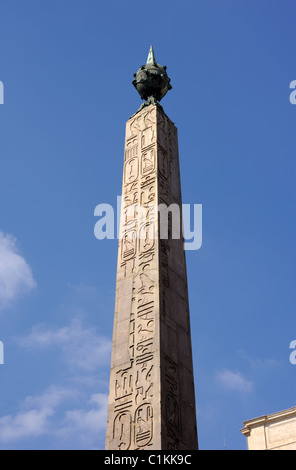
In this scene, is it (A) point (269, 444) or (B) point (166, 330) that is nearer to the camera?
(B) point (166, 330)

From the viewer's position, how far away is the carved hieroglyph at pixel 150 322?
31.8 ft

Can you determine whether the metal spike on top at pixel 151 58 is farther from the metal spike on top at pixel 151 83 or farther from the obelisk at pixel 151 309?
the obelisk at pixel 151 309

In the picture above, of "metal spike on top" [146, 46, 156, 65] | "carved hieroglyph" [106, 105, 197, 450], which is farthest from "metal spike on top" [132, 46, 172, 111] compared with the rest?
"carved hieroglyph" [106, 105, 197, 450]

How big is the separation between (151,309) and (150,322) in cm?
26

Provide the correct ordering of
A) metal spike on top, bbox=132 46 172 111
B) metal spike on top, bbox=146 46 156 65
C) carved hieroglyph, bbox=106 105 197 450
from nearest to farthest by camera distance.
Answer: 1. carved hieroglyph, bbox=106 105 197 450
2. metal spike on top, bbox=132 46 172 111
3. metal spike on top, bbox=146 46 156 65

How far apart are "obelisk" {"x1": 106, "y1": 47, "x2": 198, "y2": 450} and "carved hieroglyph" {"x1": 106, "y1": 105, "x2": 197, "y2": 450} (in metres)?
0.01

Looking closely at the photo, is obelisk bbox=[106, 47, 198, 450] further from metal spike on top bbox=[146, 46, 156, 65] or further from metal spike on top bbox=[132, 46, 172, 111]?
metal spike on top bbox=[146, 46, 156, 65]

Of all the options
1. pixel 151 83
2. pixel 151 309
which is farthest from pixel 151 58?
pixel 151 309

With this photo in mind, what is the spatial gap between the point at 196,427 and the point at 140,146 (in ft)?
20.2

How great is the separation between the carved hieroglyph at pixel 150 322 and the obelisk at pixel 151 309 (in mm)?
15

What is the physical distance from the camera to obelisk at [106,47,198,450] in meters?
9.72
